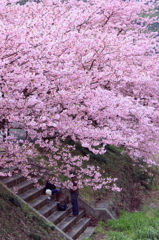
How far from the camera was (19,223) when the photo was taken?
711 cm

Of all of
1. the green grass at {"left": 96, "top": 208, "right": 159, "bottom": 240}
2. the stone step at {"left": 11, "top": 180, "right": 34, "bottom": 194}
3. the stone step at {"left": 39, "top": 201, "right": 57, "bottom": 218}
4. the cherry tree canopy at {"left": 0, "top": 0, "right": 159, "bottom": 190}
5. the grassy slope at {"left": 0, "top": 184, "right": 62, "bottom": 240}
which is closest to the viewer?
the cherry tree canopy at {"left": 0, "top": 0, "right": 159, "bottom": 190}

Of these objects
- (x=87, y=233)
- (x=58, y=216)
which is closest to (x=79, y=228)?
(x=87, y=233)

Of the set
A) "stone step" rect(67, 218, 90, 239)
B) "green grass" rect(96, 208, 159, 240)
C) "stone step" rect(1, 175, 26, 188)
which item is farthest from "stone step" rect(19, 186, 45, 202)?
"green grass" rect(96, 208, 159, 240)

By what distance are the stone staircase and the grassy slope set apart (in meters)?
0.77

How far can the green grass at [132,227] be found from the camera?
323 inches

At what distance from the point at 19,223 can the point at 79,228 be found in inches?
116

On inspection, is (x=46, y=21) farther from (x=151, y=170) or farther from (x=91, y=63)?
(x=151, y=170)

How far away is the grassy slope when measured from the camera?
6584 mm

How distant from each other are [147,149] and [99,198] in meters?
2.71

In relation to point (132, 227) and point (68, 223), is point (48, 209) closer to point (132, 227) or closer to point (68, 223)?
point (68, 223)

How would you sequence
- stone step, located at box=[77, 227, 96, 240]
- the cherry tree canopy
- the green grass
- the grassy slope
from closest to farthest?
the cherry tree canopy → the grassy slope → the green grass → stone step, located at box=[77, 227, 96, 240]

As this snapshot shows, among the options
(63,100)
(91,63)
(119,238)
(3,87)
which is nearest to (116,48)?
(91,63)

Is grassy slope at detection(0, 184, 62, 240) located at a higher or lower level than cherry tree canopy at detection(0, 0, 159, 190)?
lower

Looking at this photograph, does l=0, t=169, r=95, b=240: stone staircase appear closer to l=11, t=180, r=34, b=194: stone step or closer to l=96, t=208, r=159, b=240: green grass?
l=11, t=180, r=34, b=194: stone step
